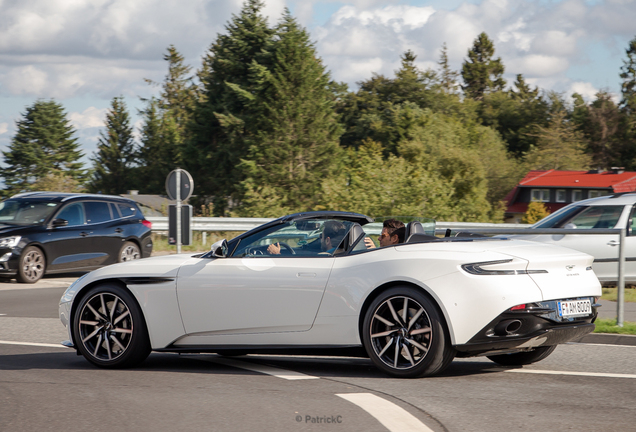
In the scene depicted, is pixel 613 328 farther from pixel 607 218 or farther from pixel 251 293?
pixel 607 218

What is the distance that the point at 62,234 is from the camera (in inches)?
629

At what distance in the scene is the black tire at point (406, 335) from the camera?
5.92 m

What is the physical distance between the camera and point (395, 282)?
6.10m

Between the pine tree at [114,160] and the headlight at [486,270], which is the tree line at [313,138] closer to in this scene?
the pine tree at [114,160]

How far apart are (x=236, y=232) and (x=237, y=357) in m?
19.0

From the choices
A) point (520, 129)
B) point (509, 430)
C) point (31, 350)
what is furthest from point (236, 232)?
point (520, 129)

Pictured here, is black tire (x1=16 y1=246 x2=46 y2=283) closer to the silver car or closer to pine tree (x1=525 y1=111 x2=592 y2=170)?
the silver car

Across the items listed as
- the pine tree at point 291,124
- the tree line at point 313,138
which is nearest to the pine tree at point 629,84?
the tree line at point 313,138

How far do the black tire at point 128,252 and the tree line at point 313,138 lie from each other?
16391 millimetres

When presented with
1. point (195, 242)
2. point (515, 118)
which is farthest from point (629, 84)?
point (195, 242)

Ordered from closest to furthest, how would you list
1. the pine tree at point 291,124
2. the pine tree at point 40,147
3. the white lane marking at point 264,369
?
the white lane marking at point 264,369
the pine tree at point 291,124
the pine tree at point 40,147

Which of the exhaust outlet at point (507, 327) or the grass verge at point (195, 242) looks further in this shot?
the grass verge at point (195, 242)
